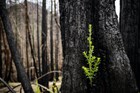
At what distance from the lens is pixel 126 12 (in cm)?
233

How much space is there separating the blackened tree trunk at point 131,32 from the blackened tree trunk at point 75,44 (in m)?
0.71

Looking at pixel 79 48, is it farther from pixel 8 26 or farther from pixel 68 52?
pixel 8 26

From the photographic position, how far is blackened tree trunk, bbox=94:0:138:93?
1747mm

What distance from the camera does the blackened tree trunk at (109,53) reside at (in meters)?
1.75

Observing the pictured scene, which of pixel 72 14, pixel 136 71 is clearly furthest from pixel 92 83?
pixel 136 71

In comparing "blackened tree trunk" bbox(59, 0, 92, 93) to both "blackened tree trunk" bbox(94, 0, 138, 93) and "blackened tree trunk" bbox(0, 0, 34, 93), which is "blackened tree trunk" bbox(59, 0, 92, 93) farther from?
"blackened tree trunk" bbox(0, 0, 34, 93)

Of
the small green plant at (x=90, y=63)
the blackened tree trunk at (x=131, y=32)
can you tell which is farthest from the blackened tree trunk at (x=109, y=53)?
the blackened tree trunk at (x=131, y=32)

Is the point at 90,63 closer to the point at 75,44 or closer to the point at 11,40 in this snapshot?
the point at 75,44

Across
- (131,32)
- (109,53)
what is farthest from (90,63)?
(131,32)

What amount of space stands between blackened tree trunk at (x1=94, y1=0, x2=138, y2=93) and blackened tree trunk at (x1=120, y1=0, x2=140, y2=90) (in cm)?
60

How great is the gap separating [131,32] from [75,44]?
2.71 feet

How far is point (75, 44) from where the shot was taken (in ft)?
5.78

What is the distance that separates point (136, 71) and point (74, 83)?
0.85m

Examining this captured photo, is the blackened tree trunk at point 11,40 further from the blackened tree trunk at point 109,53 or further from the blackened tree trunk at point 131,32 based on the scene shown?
the blackened tree trunk at point 109,53
